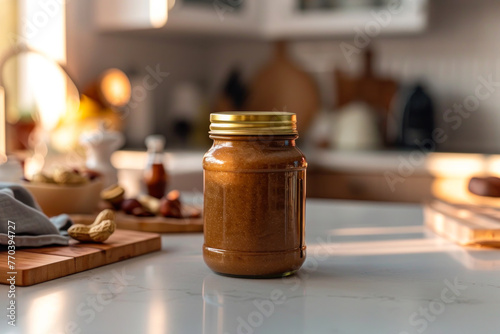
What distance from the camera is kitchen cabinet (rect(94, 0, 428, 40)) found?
117 inches

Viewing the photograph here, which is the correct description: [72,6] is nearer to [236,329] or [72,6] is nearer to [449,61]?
[449,61]

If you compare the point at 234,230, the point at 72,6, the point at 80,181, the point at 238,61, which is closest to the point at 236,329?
the point at 234,230

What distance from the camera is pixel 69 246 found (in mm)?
953

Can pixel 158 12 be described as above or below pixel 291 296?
above

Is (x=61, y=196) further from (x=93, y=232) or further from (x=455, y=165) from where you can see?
(x=455, y=165)

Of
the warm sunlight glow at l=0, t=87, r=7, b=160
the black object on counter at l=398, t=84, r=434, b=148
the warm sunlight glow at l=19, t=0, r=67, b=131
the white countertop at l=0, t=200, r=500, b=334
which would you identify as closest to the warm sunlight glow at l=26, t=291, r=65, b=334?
the white countertop at l=0, t=200, r=500, b=334

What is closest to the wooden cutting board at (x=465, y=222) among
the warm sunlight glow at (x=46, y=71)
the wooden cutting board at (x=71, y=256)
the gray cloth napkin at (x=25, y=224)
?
the wooden cutting board at (x=71, y=256)

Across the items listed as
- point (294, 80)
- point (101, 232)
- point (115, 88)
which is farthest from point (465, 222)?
point (294, 80)

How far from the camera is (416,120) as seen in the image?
10.6 feet

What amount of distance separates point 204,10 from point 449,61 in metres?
1.33

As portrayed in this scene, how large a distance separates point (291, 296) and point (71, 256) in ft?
1.02

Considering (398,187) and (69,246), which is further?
(398,187)

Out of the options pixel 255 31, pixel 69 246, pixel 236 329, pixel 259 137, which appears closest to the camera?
pixel 236 329

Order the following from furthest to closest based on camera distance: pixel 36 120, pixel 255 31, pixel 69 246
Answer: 1. pixel 255 31
2. pixel 36 120
3. pixel 69 246
